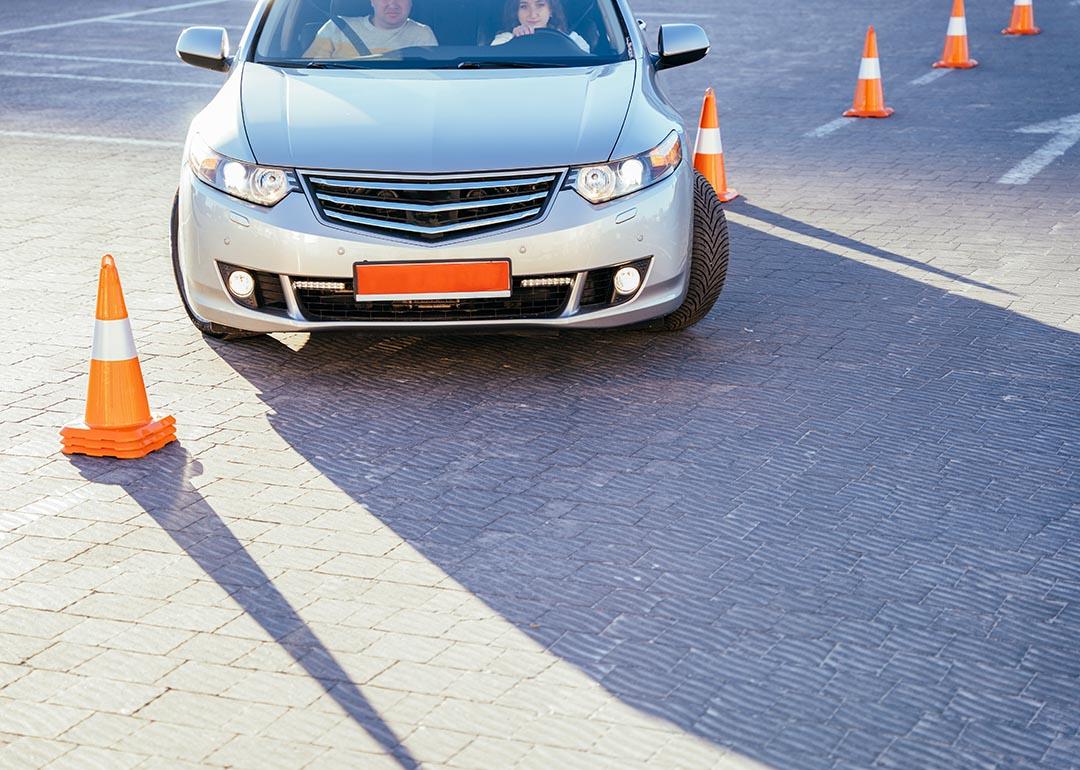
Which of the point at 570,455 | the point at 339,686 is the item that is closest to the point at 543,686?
the point at 339,686

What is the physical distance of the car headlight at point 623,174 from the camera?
20.8ft

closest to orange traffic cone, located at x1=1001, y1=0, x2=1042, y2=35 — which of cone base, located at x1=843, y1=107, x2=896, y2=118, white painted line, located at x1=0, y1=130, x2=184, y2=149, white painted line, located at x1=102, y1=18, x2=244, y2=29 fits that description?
cone base, located at x1=843, y1=107, x2=896, y2=118

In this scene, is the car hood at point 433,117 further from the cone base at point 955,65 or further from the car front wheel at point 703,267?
the cone base at point 955,65

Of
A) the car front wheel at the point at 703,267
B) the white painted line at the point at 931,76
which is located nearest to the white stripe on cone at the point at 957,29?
the white painted line at the point at 931,76

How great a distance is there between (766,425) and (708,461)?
448 mm

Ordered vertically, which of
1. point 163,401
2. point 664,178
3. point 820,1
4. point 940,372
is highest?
point 664,178

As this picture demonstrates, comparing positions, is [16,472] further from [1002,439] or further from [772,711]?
[1002,439]

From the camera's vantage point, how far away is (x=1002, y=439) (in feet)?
19.2

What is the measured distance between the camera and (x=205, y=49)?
7.70m

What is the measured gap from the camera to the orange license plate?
6.18 meters

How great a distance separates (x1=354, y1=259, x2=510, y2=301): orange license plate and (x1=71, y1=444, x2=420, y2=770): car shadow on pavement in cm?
96

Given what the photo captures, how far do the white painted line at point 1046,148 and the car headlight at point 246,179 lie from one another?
5.72 meters

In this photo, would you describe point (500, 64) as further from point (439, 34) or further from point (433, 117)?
point (433, 117)

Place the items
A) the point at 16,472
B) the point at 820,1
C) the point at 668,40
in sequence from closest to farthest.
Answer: the point at 16,472, the point at 668,40, the point at 820,1
